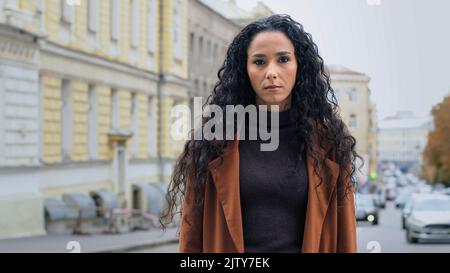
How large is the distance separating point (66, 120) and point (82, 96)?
91 cm

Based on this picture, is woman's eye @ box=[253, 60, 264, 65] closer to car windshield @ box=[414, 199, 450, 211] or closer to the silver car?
the silver car

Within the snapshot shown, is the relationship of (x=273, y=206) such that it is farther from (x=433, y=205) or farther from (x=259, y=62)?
(x=433, y=205)

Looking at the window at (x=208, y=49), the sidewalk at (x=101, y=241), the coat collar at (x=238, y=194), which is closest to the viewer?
the coat collar at (x=238, y=194)

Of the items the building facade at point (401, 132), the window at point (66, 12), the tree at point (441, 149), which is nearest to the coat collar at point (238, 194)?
the building facade at point (401, 132)

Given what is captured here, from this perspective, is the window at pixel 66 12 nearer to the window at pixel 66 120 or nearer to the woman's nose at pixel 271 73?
the window at pixel 66 120

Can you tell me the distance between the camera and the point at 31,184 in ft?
40.7

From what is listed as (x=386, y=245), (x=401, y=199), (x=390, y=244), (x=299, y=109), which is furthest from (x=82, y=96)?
(x=401, y=199)

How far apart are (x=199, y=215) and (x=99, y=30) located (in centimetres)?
1121

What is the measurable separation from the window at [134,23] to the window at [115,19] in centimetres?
16

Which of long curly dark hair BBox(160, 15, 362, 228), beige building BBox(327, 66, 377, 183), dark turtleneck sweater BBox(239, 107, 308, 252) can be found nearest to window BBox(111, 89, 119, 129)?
beige building BBox(327, 66, 377, 183)

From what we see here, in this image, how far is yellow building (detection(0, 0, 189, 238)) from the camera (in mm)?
12008

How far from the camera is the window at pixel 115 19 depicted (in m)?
11.1

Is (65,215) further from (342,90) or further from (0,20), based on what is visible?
(342,90)
